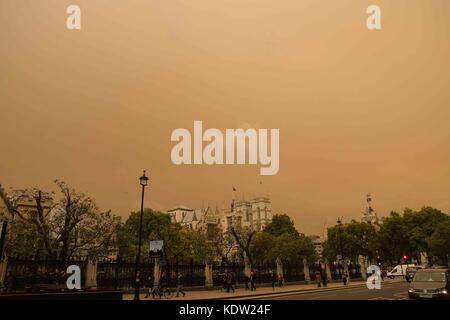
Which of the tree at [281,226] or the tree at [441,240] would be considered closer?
the tree at [441,240]

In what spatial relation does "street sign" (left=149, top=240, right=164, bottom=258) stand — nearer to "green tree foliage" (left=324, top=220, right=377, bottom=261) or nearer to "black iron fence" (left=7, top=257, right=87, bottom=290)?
"black iron fence" (left=7, top=257, right=87, bottom=290)

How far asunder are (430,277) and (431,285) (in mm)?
1025

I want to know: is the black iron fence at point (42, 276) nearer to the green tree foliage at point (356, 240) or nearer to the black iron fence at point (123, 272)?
the black iron fence at point (123, 272)

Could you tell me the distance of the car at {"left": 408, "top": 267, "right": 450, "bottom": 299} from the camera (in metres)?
16.2

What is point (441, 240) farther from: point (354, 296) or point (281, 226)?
point (354, 296)

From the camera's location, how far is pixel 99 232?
3747cm

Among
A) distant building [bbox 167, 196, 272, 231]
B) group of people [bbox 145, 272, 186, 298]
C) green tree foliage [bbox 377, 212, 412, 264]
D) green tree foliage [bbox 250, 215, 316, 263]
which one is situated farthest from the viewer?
distant building [bbox 167, 196, 272, 231]

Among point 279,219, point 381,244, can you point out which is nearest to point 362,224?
point 381,244

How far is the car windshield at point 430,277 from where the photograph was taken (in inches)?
677

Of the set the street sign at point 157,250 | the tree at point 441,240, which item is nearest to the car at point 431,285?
the street sign at point 157,250

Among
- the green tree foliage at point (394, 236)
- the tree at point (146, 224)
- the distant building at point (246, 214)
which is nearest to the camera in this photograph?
the tree at point (146, 224)

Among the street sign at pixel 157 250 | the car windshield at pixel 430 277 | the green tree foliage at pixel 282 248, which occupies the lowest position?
the green tree foliage at pixel 282 248

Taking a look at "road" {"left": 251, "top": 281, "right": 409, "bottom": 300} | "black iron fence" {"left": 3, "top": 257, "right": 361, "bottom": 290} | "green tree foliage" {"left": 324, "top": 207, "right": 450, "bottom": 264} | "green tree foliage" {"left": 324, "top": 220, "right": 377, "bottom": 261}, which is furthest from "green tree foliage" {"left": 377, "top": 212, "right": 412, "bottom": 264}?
"road" {"left": 251, "top": 281, "right": 409, "bottom": 300}

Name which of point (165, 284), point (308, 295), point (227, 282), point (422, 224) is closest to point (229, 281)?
point (227, 282)
